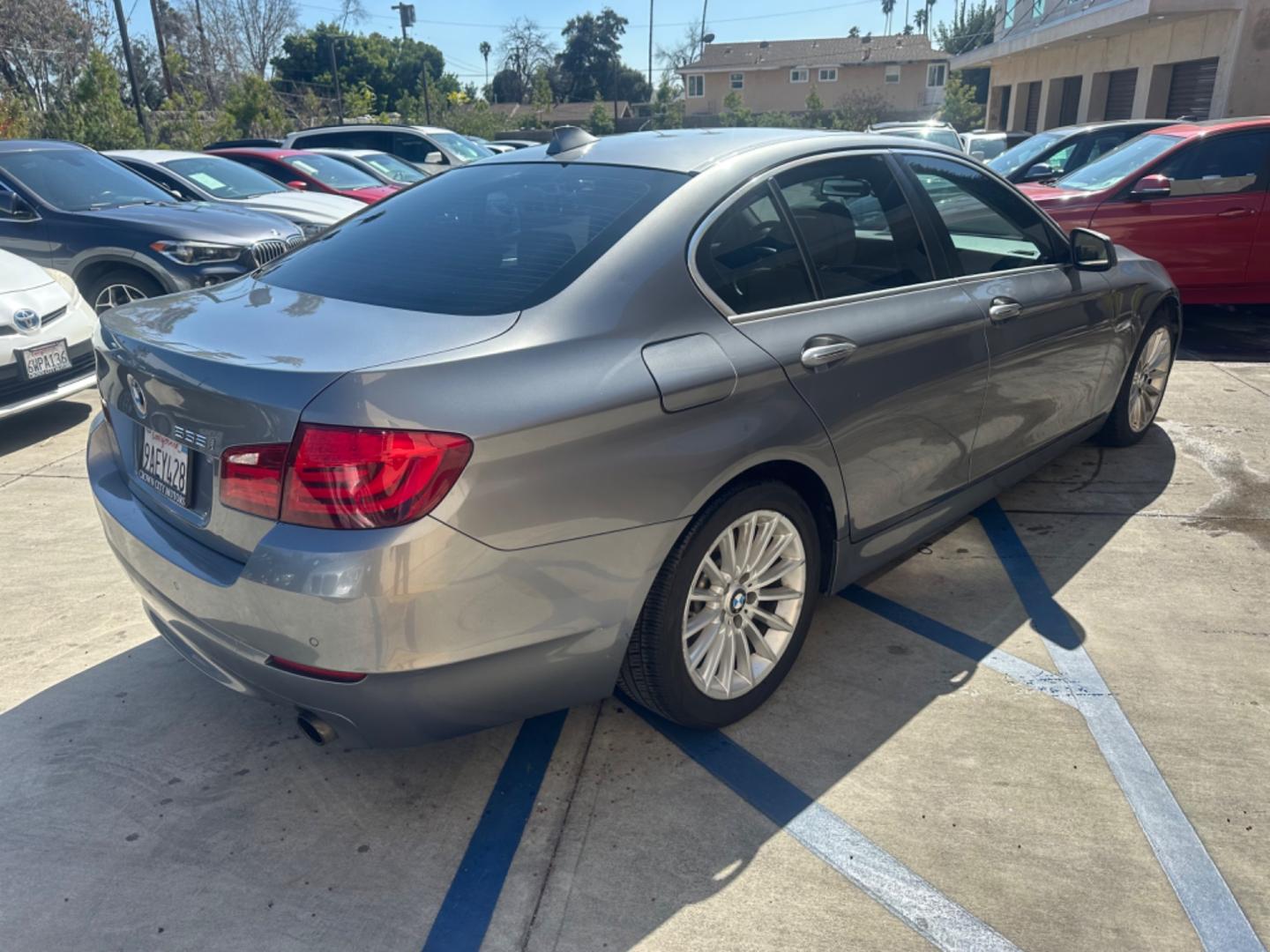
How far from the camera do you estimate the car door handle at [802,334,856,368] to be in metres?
2.87

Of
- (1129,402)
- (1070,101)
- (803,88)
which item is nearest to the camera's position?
(1129,402)

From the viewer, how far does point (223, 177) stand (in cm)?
1031

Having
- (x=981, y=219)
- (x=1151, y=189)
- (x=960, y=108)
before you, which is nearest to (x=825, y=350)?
(x=981, y=219)

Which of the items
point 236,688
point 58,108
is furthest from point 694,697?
point 58,108


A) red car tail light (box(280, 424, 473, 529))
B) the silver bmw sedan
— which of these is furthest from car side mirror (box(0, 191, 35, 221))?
red car tail light (box(280, 424, 473, 529))

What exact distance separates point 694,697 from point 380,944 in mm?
1032

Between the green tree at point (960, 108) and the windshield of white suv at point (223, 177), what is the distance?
4361 centimetres

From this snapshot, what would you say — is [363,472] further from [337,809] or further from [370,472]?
[337,809]

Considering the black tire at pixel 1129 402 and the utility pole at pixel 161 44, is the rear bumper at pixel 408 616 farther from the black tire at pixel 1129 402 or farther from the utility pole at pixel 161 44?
the utility pole at pixel 161 44

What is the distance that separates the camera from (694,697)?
9.26ft

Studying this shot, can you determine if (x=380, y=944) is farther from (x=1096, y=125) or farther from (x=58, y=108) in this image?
(x=58, y=108)

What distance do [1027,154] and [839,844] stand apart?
10.7 meters

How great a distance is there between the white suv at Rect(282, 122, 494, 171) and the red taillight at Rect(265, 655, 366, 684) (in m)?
14.8

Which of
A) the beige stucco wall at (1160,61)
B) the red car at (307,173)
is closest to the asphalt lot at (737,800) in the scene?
the red car at (307,173)
